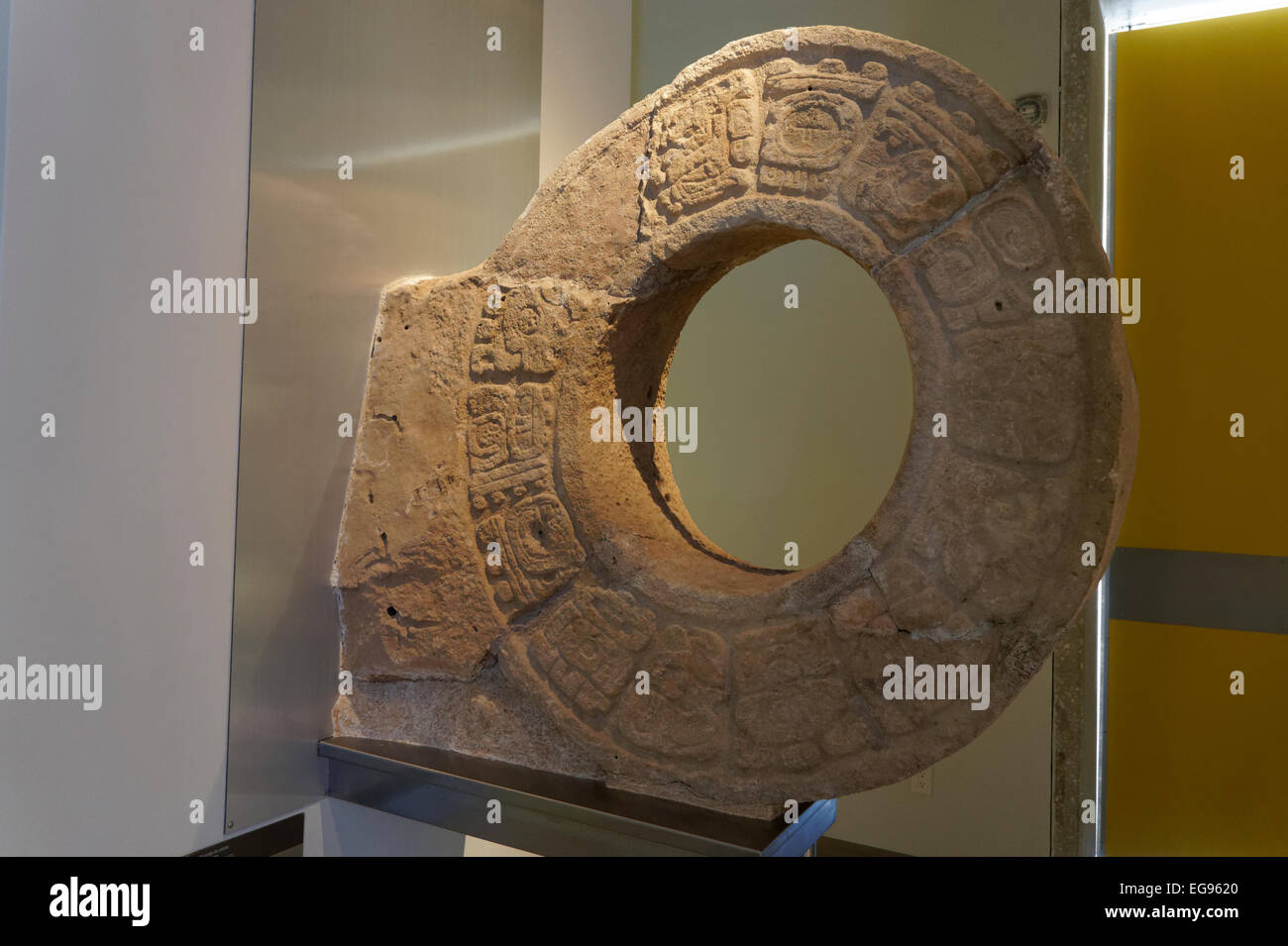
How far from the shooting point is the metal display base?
1959mm

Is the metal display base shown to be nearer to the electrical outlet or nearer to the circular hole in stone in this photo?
the electrical outlet

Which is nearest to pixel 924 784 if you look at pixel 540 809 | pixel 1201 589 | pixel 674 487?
pixel 1201 589

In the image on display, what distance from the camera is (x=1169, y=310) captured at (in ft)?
11.1

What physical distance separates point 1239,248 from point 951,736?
246 centimetres

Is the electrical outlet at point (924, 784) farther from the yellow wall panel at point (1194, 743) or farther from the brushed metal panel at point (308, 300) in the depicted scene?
the brushed metal panel at point (308, 300)

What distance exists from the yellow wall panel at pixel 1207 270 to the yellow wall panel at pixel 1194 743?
384mm

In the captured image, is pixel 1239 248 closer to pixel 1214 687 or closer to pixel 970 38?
pixel 970 38

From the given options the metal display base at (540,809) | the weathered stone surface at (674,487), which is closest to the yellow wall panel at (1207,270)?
the weathered stone surface at (674,487)

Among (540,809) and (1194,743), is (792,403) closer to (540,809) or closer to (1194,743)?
(1194,743)

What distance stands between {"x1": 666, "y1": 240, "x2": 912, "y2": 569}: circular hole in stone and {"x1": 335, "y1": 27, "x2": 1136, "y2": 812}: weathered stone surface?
141 centimetres

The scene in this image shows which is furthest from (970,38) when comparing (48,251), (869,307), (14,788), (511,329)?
(14,788)

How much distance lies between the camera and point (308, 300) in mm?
2566

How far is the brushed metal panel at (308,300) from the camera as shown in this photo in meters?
2.43

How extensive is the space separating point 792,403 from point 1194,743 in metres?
1.99
